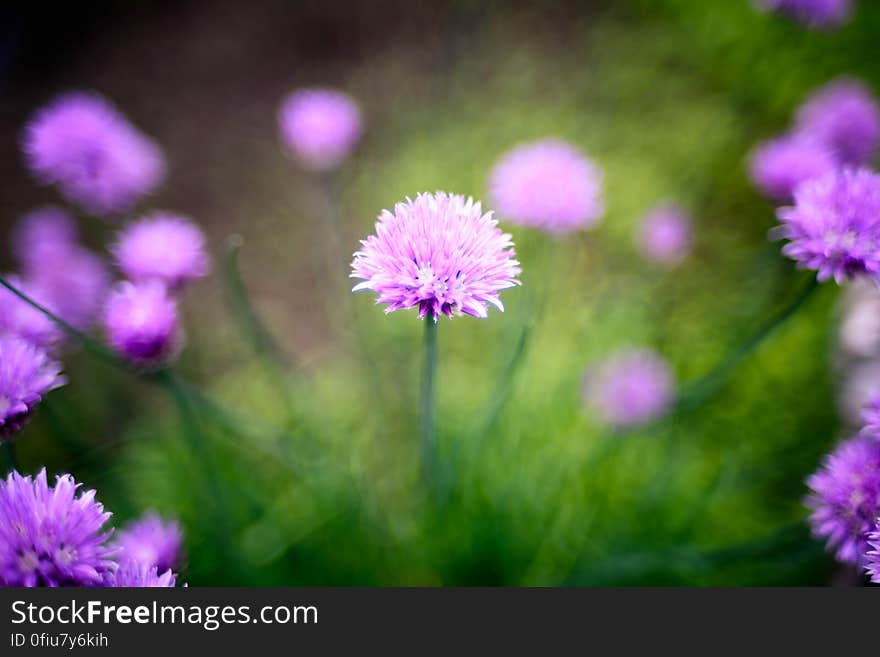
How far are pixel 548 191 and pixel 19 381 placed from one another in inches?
37.6

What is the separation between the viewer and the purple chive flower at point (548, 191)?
1.19 meters

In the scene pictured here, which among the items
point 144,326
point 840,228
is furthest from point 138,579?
point 840,228

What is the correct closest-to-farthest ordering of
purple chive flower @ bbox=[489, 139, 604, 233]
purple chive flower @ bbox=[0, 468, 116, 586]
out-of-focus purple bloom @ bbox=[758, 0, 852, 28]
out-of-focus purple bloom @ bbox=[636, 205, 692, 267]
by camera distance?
1. purple chive flower @ bbox=[0, 468, 116, 586]
2. purple chive flower @ bbox=[489, 139, 604, 233]
3. out-of-focus purple bloom @ bbox=[758, 0, 852, 28]
4. out-of-focus purple bloom @ bbox=[636, 205, 692, 267]

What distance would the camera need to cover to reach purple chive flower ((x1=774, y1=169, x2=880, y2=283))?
2.68 ft

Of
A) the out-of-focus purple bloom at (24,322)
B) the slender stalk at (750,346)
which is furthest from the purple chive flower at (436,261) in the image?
the out-of-focus purple bloom at (24,322)

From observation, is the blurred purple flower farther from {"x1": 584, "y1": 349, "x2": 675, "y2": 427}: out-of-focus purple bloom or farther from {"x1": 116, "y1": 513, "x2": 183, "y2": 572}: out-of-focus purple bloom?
{"x1": 584, "y1": 349, "x2": 675, "y2": 427}: out-of-focus purple bloom

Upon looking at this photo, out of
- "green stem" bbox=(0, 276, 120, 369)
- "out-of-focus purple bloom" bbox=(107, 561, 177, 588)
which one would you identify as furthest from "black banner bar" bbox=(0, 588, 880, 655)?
"green stem" bbox=(0, 276, 120, 369)

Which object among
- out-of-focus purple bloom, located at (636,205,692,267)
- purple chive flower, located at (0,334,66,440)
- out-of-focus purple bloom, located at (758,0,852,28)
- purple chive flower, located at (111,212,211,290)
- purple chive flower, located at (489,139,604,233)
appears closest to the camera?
purple chive flower, located at (0,334,66,440)

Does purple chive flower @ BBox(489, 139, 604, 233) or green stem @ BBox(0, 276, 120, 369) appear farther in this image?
purple chive flower @ BBox(489, 139, 604, 233)

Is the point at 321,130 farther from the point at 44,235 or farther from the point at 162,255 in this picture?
the point at 44,235

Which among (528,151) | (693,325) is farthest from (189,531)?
(693,325)

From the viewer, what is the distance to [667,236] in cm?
156

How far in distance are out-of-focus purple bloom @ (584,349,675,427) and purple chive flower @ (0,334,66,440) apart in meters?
1.14

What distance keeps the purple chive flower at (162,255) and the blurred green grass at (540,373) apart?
32cm
